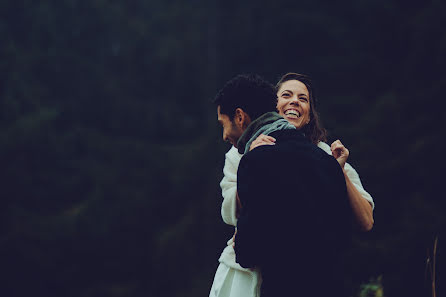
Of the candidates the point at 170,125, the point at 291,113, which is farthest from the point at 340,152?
the point at 170,125

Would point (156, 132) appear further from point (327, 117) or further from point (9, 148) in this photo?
point (327, 117)

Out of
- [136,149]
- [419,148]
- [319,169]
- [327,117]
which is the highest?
[136,149]

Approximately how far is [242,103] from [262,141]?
19 cm

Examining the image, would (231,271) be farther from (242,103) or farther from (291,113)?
(291,113)

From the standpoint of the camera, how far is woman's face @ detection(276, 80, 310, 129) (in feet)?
6.87

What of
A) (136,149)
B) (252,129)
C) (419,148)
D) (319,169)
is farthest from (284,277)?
(136,149)

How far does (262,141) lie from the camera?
1.47m

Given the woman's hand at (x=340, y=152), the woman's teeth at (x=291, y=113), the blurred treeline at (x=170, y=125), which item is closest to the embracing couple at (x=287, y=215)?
the woman's hand at (x=340, y=152)

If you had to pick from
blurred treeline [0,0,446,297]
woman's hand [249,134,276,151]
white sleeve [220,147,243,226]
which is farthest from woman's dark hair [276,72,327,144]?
blurred treeline [0,0,446,297]

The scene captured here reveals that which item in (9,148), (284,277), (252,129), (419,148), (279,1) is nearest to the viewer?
(284,277)

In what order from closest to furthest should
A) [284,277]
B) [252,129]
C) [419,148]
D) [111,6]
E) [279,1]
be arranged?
[284,277] < [252,129] < [419,148] < [279,1] < [111,6]

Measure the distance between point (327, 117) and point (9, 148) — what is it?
432 cm

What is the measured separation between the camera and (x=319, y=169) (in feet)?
4.81

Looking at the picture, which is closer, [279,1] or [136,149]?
[279,1]
